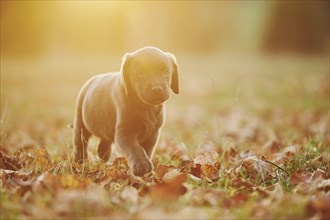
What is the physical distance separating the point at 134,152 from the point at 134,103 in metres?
0.38

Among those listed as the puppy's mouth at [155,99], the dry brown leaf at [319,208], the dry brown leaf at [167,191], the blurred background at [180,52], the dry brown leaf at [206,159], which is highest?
the puppy's mouth at [155,99]

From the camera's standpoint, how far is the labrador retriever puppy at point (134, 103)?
389 cm

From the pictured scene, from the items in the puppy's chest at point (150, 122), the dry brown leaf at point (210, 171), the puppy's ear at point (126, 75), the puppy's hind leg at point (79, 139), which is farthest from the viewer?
the puppy's hind leg at point (79, 139)

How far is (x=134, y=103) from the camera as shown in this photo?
4145 mm

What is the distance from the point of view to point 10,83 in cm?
1510

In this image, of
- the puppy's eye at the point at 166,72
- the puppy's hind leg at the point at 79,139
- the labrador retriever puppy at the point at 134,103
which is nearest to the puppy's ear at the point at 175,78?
the labrador retriever puppy at the point at 134,103

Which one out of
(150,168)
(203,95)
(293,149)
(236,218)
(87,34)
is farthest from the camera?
(87,34)

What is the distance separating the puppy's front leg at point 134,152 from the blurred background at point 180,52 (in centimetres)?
288

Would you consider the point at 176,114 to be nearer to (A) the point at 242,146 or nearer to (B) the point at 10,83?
(A) the point at 242,146

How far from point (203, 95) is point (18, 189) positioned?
36.2 ft

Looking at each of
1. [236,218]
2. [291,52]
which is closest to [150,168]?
[236,218]

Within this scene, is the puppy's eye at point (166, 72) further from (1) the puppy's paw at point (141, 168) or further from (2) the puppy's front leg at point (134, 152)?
(1) the puppy's paw at point (141, 168)

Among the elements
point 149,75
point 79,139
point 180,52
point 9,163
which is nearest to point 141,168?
point 149,75

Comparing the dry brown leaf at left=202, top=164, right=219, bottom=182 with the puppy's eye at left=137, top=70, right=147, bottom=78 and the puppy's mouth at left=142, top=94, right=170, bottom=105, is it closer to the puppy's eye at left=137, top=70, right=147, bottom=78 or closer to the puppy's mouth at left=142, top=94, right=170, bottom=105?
the puppy's mouth at left=142, top=94, right=170, bottom=105
